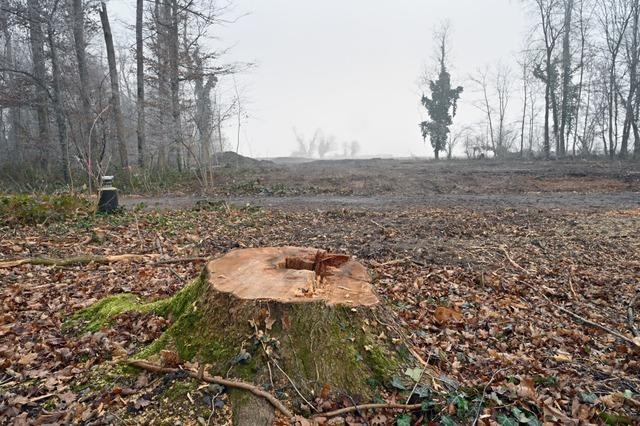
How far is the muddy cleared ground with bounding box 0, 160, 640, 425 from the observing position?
2.35 metres

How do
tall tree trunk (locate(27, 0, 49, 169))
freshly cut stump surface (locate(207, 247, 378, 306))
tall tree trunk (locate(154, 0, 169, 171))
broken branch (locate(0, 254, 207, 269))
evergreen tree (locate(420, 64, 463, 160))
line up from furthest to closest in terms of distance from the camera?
1. evergreen tree (locate(420, 64, 463, 160))
2. tall tree trunk (locate(154, 0, 169, 171))
3. tall tree trunk (locate(27, 0, 49, 169))
4. broken branch (locate(0, 254, 207, 269))
5. freshly cut stump surface (locate(207, 247, 378, 306))

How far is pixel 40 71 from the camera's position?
14906mm

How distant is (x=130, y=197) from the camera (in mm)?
13844

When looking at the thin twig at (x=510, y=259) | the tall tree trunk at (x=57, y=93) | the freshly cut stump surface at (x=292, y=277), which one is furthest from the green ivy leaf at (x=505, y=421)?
the tall tree trunk at (x=57, y=93)

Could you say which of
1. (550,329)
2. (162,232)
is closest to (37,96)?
(162,232)

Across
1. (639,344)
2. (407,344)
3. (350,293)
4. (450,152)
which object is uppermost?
(450,152)

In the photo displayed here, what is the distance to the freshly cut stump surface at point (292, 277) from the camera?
2.72 metres

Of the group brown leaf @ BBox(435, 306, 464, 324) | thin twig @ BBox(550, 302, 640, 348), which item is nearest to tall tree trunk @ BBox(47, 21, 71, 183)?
brown leaf @ BBox(435, 306, 464, 324)

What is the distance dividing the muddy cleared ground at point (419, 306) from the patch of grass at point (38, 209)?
32cm

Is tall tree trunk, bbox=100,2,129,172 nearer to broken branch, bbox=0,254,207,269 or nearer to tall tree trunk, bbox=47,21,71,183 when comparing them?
tall tree trunk, bbox=47,21,71,183

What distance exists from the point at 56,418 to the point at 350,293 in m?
1.94

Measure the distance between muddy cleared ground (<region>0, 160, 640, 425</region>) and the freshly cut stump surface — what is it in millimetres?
386

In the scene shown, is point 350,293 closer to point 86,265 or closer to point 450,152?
point 86,265

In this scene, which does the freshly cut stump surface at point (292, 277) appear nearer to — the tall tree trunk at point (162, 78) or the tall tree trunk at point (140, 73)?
the tall tree trunk at point (162, 78)
